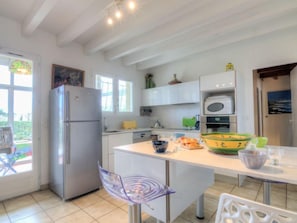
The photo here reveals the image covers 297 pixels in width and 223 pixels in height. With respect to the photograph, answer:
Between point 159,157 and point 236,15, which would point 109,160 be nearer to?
point 159,157

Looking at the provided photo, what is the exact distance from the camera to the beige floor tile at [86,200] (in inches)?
91.9

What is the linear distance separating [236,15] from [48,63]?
3.14m

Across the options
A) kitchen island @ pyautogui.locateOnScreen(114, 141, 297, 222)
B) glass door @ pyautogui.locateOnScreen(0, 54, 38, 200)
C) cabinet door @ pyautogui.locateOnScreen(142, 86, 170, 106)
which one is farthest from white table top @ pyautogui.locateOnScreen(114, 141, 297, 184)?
cabinet door @ pyautogui.locateOnScreen(142, 86, 170, 106)

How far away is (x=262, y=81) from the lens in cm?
361

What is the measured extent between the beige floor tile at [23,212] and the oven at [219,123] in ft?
9.71

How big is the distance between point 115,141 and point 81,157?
781 mm

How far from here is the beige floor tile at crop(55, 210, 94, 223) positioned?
1.94 meters

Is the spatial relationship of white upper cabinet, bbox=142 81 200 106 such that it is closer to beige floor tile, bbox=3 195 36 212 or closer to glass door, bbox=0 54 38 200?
glass door, bbox=0 54 38 200

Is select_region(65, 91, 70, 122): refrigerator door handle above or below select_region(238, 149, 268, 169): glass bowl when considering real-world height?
above

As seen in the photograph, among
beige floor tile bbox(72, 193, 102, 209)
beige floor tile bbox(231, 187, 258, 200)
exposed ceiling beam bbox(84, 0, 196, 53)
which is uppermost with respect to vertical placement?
exposed ceiling beam bbox(84, 0, 196, 53)

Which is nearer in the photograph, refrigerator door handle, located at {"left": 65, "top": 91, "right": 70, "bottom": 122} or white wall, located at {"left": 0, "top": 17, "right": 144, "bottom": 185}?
refrigerator door handle, located at {"left": 65, "top": 91, "right": 70, "bottom": 122}

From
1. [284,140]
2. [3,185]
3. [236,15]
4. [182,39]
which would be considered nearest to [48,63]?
[3,185]

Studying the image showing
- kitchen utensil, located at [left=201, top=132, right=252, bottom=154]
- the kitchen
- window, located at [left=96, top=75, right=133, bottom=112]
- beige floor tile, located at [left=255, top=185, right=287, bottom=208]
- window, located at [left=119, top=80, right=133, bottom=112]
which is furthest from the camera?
window, located at [left=119, top=80, right=133, bottom=112]

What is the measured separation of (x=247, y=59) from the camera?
10.6ft
